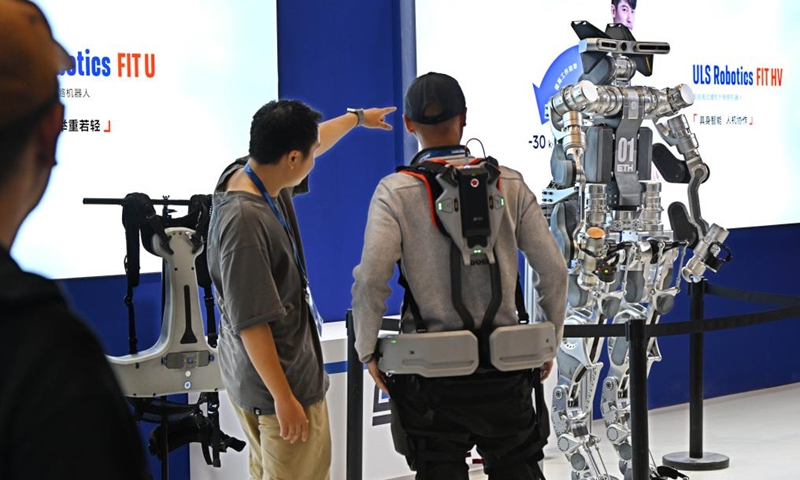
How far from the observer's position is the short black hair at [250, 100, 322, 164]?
252 centimetres

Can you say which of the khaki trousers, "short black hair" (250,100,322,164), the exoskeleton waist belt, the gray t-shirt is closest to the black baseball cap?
"short black hair" (250,100,322,164)

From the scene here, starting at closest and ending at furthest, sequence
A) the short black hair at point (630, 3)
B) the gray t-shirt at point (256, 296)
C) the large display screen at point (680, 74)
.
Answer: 1. the gray t-shirt at point (256, 296)
2. the large display screen at point (680, 74)
3. the short black hair at point (630, 3)

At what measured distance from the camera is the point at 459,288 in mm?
2574

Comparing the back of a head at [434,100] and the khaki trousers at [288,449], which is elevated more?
the back of a head at [434,100]

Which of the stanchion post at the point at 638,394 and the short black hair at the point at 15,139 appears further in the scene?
the stanchion post at the point at 638,394

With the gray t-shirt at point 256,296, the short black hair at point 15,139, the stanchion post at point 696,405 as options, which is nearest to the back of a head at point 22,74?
the short black hair at point 15,139

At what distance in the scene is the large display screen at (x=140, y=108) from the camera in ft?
13.9

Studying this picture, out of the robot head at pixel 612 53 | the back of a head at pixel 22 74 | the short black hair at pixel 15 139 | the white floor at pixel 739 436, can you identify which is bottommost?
the white floor at pixel 739 436

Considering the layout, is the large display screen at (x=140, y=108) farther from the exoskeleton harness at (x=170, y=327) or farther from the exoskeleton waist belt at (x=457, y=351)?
the exoskeleton waist belt at (x=457, y=351)

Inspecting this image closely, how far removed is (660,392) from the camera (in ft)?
21.5

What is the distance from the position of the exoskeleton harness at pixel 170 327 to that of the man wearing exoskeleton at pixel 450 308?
1.26m

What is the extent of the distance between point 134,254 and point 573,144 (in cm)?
178

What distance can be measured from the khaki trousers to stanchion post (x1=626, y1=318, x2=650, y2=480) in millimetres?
1441

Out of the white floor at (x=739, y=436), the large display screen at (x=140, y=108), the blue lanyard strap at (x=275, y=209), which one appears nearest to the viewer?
the blue lanyard strap at (x=275, y=209)
